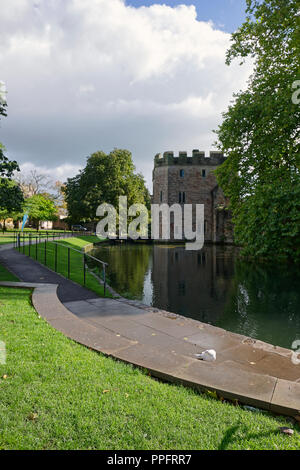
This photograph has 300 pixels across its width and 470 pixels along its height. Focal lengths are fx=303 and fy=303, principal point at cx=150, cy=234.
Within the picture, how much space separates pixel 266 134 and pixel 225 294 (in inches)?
338

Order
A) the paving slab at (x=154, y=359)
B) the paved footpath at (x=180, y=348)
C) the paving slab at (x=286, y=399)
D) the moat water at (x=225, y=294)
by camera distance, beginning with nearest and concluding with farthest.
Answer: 1. the paving slab at (x=286, y=399)
2. the paved footpath at (x=180, y=348)
3. the paving slab at (x=154, y=359)
4. the moat water at (x=225, y=294)

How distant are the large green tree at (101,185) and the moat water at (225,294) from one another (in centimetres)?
2414

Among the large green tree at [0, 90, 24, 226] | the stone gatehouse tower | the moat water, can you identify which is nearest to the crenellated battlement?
the stone gatehouse tower

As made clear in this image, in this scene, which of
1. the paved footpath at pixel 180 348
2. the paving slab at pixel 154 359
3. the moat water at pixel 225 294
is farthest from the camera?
the moat water at pixel 225 294

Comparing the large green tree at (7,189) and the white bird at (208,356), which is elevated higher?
the large green tree at (7,189)

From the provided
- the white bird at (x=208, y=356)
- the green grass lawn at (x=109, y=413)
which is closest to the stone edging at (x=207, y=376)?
the green grass lawn at (x=109, y=413)

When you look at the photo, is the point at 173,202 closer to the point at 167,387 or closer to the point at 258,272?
the point at 258,272

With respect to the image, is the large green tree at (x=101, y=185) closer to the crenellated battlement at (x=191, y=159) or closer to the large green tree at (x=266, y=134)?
the crenellated battlement at (x=191, y=159)

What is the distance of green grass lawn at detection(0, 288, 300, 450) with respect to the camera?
2523mm

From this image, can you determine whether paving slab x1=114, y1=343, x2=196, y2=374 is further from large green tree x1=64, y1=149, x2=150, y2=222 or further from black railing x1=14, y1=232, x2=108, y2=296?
large green tree x1=64, y1=149, x2=150, y2=222

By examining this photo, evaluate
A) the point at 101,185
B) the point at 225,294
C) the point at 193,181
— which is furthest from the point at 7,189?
the point at 193,181

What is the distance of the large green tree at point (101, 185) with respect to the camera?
40.8 meters

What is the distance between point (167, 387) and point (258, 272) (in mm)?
15342

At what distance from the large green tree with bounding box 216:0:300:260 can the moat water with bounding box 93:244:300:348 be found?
1.70 metres
